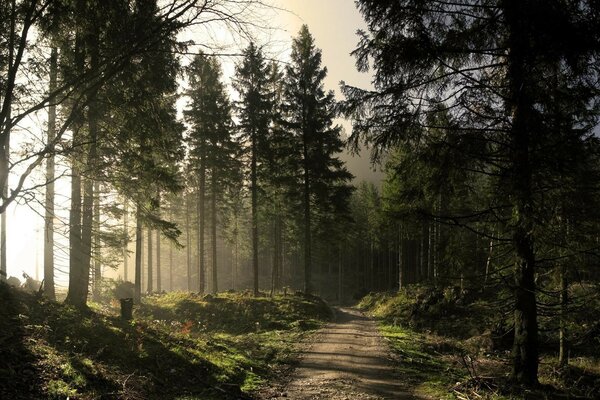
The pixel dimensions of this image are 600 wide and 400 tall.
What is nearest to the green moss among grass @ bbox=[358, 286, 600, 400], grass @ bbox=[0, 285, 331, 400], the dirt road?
grass @ bbox=[0, 285, 331, 400]

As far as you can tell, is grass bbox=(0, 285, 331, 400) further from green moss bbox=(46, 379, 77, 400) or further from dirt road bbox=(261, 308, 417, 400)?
dirt road bbox=(261, 308, 417, 400)

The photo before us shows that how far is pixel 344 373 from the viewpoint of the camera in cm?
984

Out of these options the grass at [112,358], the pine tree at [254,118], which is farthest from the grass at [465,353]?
the pine tree at [254,118]

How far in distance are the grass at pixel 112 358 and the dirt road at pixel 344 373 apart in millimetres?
784

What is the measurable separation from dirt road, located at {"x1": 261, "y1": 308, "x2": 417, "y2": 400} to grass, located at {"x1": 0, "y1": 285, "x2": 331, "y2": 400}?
2.57 ft

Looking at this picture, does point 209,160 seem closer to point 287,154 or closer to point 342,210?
point 287,154

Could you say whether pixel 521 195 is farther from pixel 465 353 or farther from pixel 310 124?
pixel 310 124

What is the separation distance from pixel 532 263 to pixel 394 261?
180 ft

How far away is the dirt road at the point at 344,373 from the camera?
8.17 metres

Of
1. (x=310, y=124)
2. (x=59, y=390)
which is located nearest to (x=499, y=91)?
(x=59, y=390)

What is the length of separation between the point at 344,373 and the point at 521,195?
6052 mm

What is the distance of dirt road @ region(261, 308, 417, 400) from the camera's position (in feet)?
26.8

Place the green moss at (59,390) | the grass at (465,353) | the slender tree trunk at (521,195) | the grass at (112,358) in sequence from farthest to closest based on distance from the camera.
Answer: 1. the grass at (465,353)
2. the slender tree trunk at (521,195)
3. the grass at (112,358)
4. the green moss at (59,390)

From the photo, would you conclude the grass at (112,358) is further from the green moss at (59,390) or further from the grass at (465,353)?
the grass at (465,353)
